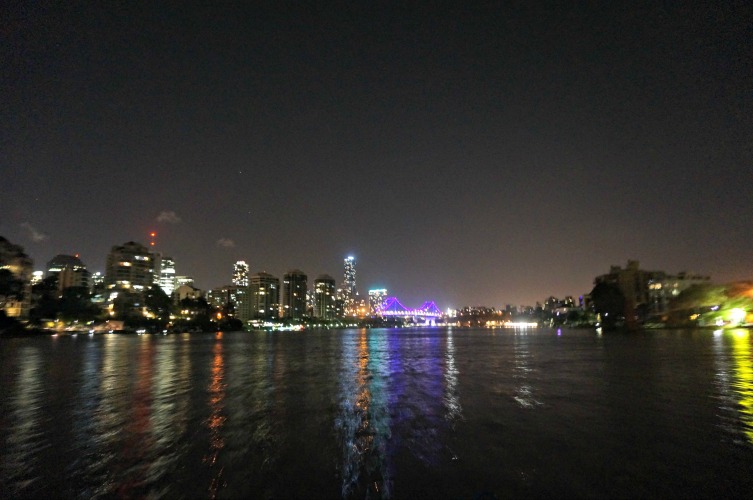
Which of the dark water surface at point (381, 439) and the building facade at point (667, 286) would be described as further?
the building facade at point (667, 286)

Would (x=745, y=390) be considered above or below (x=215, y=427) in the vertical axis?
below

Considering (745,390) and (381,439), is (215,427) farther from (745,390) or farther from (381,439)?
(745,390)

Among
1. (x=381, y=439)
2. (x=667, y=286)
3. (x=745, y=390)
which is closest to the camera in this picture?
(x=381, y=439)

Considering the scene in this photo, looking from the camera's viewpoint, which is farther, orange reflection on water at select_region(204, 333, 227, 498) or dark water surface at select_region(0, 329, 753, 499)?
orange reflection on water at select_region(204, 333, 227, 498)

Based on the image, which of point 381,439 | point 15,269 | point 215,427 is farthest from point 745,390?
point 15,269

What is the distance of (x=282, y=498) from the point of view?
7.01 m

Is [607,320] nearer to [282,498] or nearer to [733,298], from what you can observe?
[733,298]

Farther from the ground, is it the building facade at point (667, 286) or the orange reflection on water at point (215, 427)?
the building facade at point (667, 286)

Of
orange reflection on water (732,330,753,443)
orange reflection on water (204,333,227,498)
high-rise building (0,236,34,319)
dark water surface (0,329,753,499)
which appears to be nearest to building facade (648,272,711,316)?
orange reflection on water (732,330,753,443)

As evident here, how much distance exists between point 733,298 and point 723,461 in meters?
130

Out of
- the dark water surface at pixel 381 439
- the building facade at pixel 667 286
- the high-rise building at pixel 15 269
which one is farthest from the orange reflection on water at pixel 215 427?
the building facade at pixel 667 286

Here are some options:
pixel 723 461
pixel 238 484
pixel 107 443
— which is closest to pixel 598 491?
pixel 723 461

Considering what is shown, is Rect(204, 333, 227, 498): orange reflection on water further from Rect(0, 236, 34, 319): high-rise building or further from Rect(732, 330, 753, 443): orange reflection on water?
Rect(0, 236, 34, 319): high-rise building

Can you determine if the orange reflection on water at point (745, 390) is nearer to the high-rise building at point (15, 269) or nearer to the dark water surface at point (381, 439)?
the dark water surface at point (381, 439)
